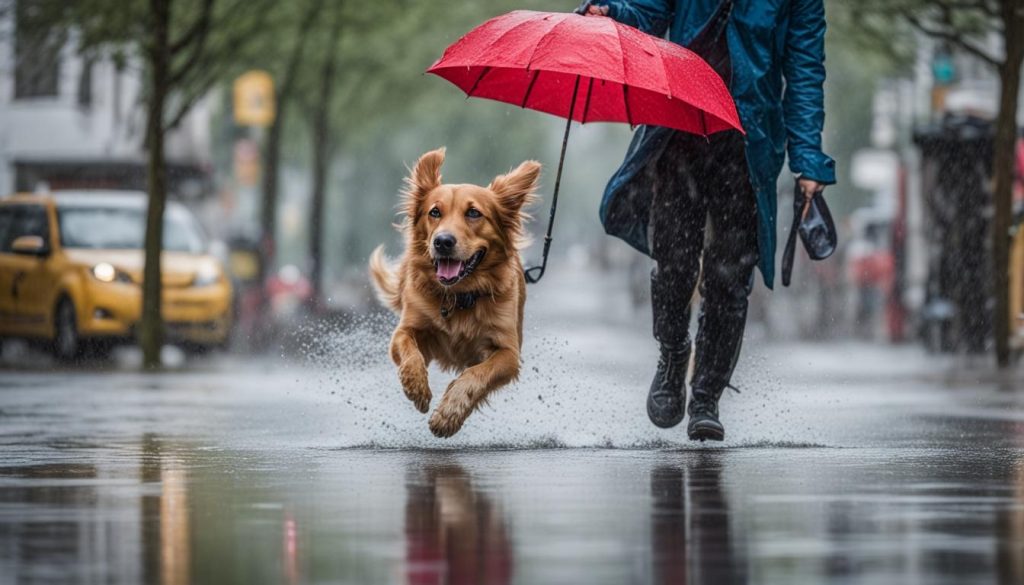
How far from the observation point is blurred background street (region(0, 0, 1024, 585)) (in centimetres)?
642

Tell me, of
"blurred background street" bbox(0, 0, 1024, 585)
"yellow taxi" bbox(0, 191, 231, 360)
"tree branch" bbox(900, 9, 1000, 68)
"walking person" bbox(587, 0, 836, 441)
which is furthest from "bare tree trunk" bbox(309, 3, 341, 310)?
"walking person" bbox(587, 0, 836, 441)

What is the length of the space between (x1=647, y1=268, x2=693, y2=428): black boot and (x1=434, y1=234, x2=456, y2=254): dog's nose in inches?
41.3

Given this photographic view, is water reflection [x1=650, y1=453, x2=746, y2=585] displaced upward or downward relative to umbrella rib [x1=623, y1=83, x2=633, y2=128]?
downward

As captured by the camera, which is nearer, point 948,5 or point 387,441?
point 387,441

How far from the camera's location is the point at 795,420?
492 inches

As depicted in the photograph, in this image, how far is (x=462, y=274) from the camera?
9.91 meters

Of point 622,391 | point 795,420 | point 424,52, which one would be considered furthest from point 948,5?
point 424,52

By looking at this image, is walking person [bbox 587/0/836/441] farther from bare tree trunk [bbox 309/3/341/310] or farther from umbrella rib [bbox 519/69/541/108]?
bare tree trunk [bbox 309/3/341/310]

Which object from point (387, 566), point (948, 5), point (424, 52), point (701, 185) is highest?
point (424, 52)

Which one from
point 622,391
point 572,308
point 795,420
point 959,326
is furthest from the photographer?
point 572,308

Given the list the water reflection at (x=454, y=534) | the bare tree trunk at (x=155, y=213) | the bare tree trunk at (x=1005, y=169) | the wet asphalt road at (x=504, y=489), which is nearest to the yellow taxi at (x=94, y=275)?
the bare tree trunk at (x=155, y=213)

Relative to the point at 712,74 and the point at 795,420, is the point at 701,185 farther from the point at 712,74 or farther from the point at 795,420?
the point at 795,420

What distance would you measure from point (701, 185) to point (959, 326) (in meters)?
16.8

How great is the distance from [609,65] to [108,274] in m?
13.8
